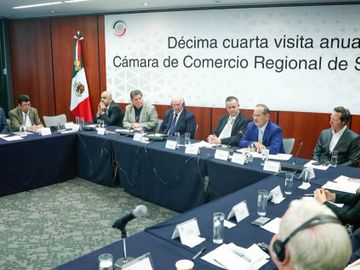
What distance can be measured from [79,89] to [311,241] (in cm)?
728

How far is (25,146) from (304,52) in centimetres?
431

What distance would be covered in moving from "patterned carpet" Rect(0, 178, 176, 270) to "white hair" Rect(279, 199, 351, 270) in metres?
2.52

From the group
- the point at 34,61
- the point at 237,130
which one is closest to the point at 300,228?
the point at 237,130

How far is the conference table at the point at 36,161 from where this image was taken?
451cm

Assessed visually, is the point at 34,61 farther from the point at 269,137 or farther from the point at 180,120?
the point at 269,137

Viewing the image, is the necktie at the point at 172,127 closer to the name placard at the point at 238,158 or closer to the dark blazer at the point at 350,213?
the name placard at the point at 238,158

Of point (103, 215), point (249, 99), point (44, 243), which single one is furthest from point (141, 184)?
point (249, 99)

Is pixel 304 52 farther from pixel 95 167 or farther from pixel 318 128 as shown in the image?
pixel 95 167

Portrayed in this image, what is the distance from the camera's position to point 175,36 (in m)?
6.56

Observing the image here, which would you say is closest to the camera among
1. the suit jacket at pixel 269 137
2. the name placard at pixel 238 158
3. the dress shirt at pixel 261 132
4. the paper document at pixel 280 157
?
the name placard at pixel 238 158

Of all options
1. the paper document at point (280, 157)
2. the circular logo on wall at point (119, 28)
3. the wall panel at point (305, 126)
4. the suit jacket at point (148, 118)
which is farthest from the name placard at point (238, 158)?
the circular logo on wall at point (119, 28)

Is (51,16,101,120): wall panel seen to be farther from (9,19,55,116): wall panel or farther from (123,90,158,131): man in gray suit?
(123,90,158,131): man in gray suit

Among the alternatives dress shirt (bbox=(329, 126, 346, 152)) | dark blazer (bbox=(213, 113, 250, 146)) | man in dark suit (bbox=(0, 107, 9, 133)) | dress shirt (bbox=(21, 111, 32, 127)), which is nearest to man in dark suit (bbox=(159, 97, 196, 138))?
dark blazer (bbox=(213, 113, 250, 146))

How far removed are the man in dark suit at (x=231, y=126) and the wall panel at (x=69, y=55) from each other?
144 inches
